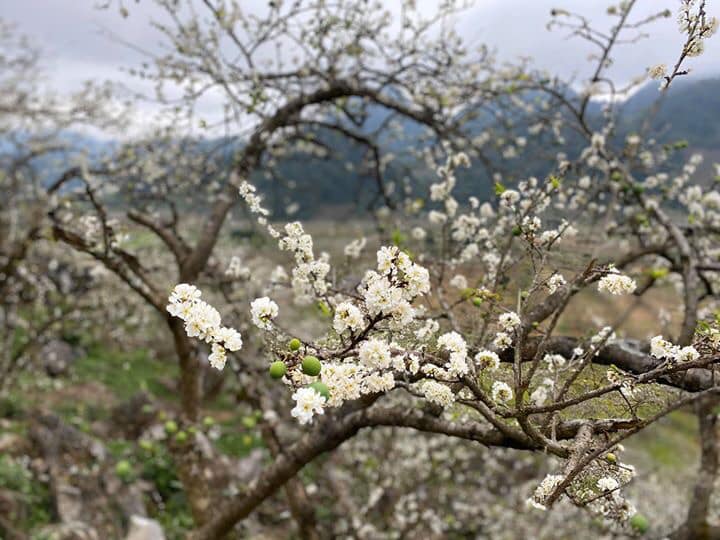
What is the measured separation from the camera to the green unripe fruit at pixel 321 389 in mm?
1478

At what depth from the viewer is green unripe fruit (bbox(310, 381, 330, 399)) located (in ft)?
4.85

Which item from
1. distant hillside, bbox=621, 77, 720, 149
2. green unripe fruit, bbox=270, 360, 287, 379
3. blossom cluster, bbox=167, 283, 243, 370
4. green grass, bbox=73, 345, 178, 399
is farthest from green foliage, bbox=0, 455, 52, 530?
distant hillside, bbox=621, 77, 720, 149

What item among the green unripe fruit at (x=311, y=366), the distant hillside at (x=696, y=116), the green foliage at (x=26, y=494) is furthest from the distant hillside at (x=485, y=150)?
the green foliage at (x=26, y=494)

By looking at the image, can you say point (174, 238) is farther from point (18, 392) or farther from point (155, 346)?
point (155, 346)

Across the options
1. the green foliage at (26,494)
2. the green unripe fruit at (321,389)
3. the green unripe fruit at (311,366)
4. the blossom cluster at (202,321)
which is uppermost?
the green foliage at (26,494)

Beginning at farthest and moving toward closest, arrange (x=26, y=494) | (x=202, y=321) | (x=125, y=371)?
(x=125, y=371)
(x=26, y=494)
(x=202, y=321)

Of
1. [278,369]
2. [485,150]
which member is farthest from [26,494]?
[485,150]

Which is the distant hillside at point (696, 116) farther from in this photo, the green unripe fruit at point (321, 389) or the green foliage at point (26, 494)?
the green foliage at point (26, 494)

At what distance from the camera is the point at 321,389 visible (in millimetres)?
1483

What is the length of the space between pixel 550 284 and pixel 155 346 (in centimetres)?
1402

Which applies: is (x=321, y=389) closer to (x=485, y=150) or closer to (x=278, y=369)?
(x=278, y=369)

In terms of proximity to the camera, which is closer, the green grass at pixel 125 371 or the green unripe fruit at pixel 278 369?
the green unripe fruit at pixel 278 369

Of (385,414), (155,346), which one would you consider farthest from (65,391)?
(385,414)

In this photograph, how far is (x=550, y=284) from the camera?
6.70ft
